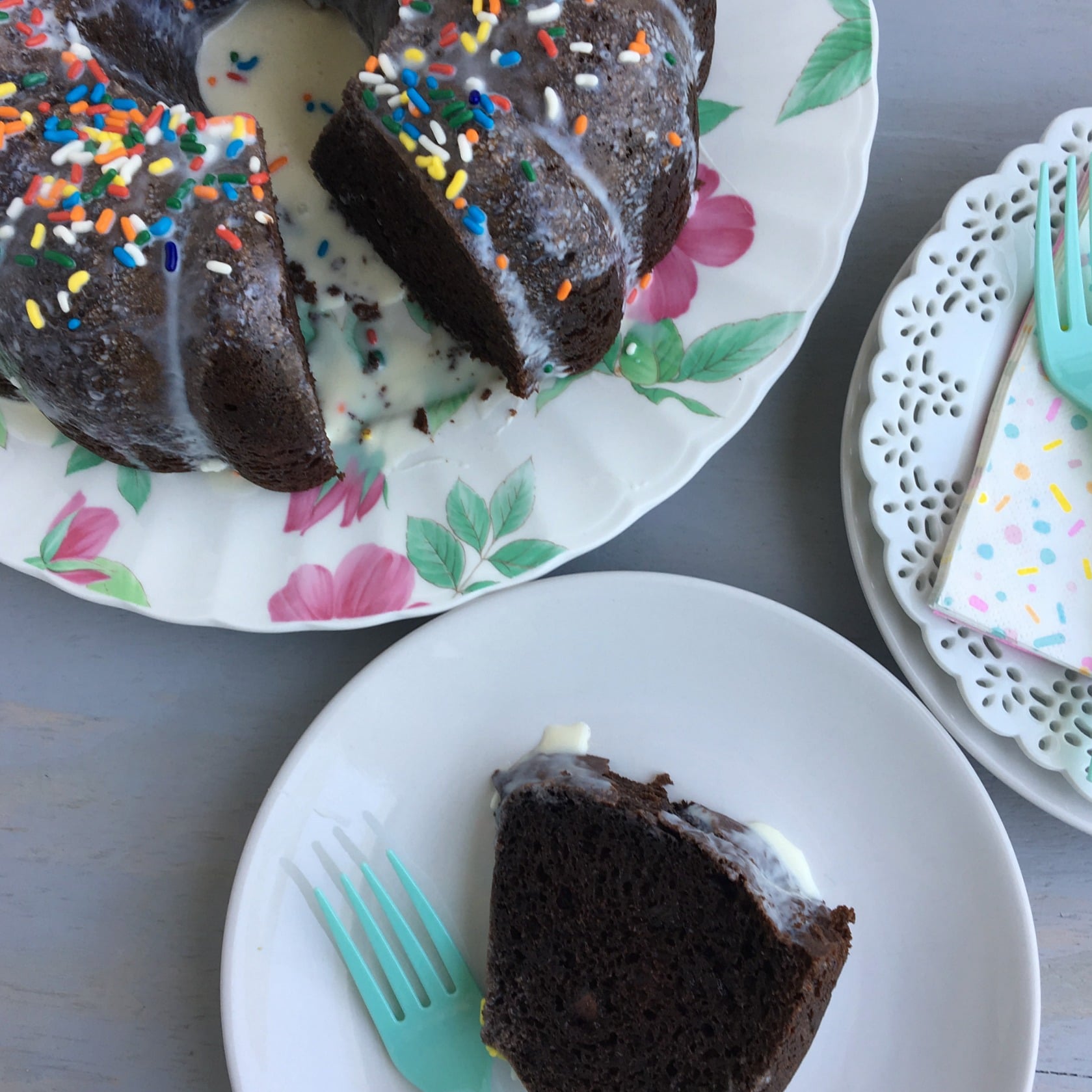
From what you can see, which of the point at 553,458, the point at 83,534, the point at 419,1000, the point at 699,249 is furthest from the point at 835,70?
the point at 419,1000

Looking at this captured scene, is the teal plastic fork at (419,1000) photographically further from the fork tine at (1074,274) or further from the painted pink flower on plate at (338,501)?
the fork tine at (1074,274)

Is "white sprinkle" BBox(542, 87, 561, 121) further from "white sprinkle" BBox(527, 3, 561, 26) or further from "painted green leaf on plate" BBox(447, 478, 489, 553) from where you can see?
"painted green leaf on plate" BBox(447, 478, 489, 553)

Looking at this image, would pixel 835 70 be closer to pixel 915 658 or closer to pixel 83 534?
pixel 915 658

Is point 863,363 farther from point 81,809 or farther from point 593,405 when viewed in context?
point 81,809

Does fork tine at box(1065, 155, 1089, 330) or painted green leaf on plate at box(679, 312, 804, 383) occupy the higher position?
fork tine at box(1065, 155, 1089, 330)

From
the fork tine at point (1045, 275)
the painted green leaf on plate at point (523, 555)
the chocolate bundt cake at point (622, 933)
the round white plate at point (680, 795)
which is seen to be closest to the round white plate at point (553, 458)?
the painted green leaf on plate at point (523, 555)

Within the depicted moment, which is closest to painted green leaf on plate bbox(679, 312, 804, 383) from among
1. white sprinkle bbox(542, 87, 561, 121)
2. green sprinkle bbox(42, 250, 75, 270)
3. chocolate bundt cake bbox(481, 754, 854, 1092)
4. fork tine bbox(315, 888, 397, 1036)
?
white sprinkle bbox(542, 87, 561, 121)
